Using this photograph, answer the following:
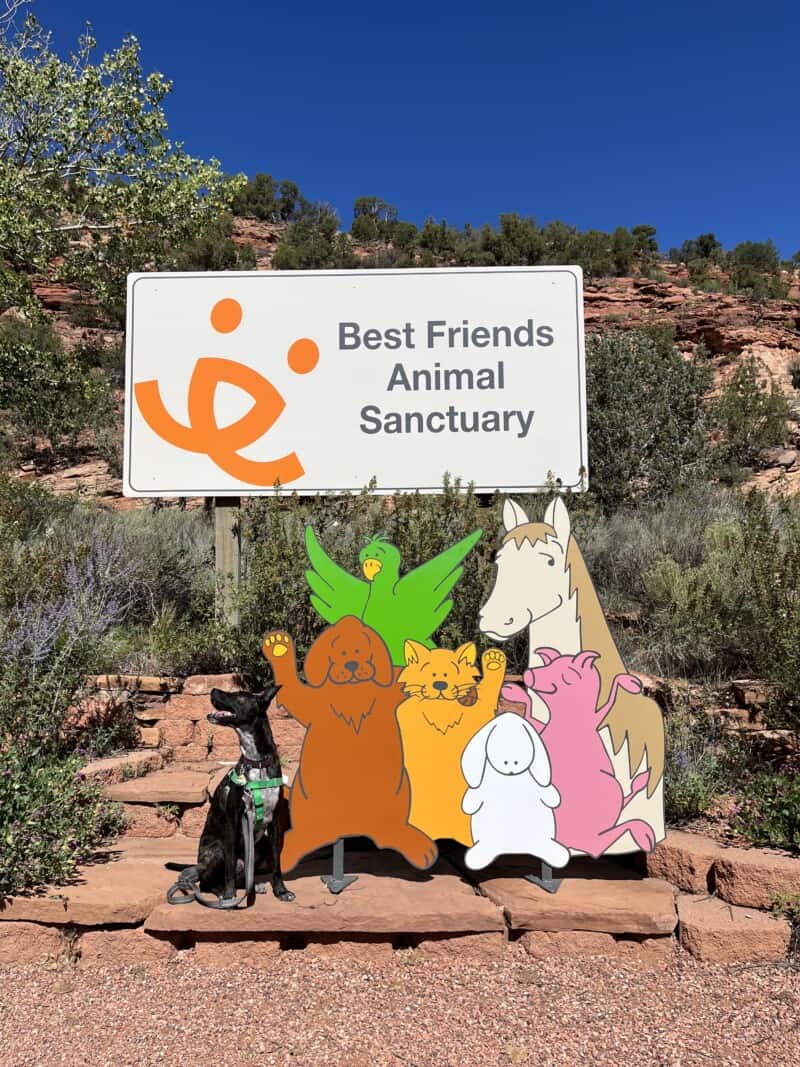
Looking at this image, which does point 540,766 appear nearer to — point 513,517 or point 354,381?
point 513,517

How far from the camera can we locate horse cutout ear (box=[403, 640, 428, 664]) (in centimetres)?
334

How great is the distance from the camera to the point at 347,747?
331cm

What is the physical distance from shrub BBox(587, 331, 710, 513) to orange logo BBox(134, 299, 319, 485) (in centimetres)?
555

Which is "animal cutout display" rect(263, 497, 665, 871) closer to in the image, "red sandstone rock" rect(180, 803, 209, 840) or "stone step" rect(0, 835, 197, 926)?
"stone step" rect(0, 835, 197, 926)

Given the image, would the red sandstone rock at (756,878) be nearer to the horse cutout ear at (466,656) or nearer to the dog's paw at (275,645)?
the horse cutout ear at (466,656)

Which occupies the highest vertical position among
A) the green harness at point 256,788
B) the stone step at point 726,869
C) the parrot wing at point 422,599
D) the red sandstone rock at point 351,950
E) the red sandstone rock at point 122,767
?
the parrot wing at point 422,599

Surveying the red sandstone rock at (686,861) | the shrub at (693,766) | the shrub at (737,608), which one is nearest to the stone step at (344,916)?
the red sandstone rock at (686,861)

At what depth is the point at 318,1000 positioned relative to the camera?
2707 mm

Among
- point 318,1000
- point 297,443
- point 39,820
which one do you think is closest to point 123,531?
point 297,443

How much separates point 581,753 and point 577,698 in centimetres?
23

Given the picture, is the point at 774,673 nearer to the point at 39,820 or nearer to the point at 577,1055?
the point at 577,1055

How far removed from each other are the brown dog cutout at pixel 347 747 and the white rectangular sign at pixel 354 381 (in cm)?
242

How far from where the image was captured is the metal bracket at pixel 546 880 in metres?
3.29

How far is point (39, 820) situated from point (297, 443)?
10.1 ft
